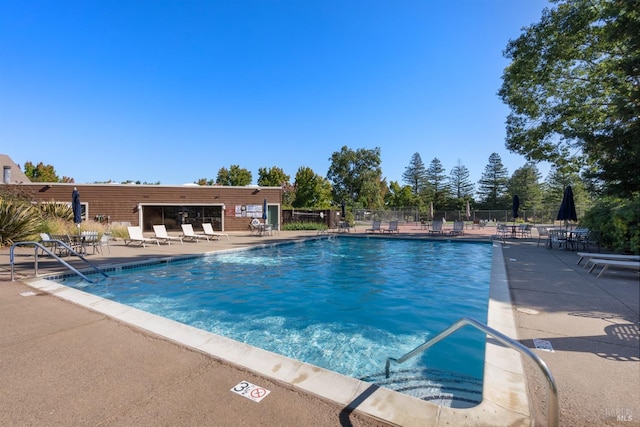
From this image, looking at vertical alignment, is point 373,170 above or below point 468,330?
above

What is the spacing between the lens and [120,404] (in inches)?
93.6

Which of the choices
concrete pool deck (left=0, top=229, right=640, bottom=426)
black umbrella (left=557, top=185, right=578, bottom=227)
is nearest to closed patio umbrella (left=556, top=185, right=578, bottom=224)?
black umbrella (left=557, top=185, right=578, bottom=227)

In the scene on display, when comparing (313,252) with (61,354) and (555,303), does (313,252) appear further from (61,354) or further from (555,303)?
(61,354)

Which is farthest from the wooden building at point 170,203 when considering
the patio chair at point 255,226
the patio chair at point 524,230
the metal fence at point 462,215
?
the patio chair at point 524,230

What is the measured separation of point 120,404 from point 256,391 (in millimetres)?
1008

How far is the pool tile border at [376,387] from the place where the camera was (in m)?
2.25

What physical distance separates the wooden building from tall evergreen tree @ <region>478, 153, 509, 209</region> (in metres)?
42.8

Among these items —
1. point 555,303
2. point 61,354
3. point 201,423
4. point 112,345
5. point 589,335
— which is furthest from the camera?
point 555,303

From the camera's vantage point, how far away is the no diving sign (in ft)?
8.12

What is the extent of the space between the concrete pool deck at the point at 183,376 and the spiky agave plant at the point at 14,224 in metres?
8.57

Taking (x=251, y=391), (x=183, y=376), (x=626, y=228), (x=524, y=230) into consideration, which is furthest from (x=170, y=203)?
(x=626, y=228)

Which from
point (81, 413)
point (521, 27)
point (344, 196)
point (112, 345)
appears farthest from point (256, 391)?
point (344, 196)

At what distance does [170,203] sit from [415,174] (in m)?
46.4

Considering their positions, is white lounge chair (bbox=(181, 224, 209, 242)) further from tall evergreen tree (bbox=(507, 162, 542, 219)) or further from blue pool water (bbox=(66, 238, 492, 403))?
tall evergreen tree (bbox=(507, 162, 542, 219))
